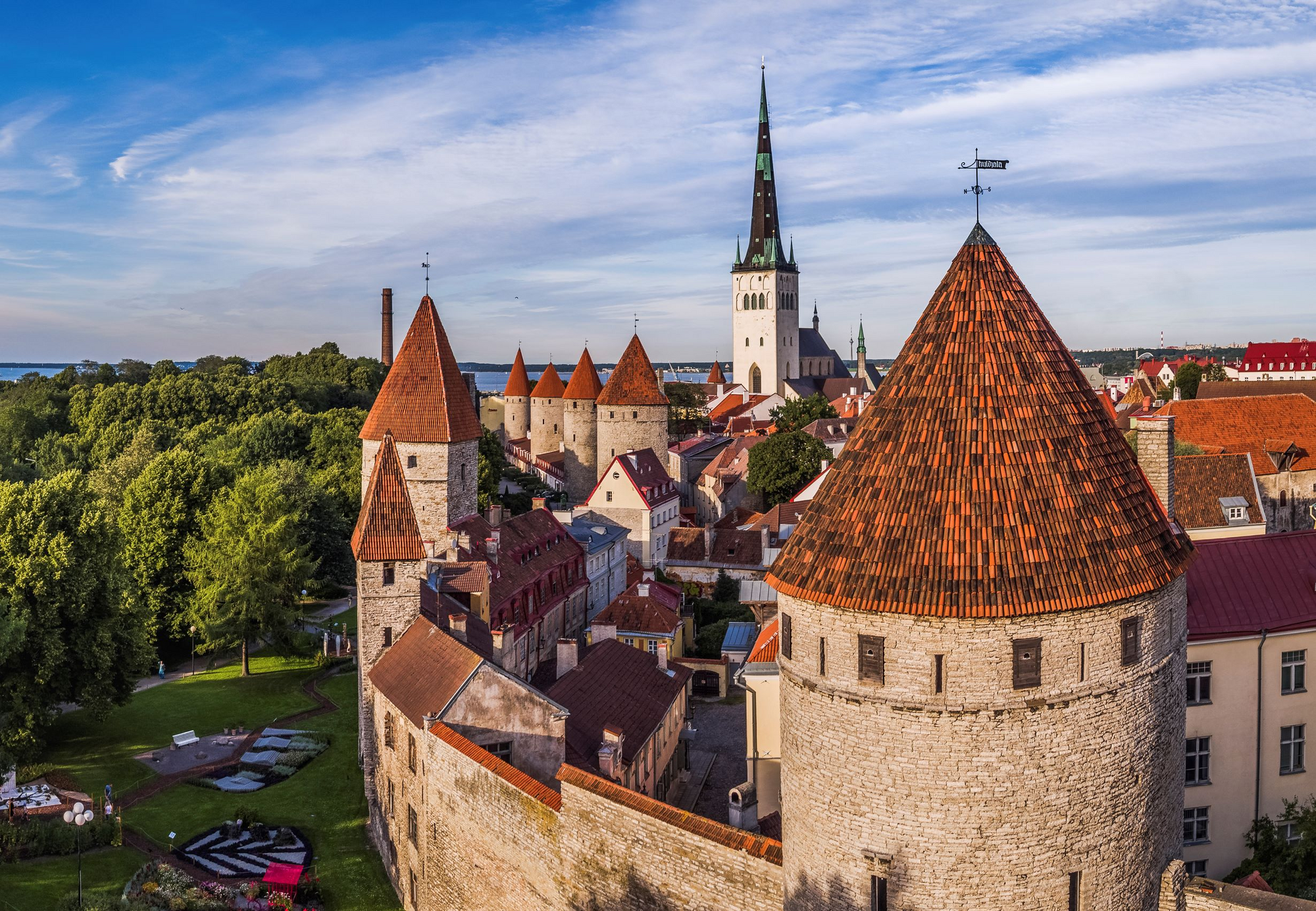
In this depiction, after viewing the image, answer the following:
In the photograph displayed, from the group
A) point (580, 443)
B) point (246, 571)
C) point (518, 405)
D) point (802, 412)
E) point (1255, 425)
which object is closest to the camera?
point (246, 571)

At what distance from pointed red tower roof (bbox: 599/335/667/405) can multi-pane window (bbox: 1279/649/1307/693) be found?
48.7 meters

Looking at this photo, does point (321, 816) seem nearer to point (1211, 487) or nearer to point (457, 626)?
point (457, 626)

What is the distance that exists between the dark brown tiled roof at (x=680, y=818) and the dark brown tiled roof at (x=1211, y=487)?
85.8 feet

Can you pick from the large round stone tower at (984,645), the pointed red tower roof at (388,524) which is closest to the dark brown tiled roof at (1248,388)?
the pointed red tower roof at (388,524)

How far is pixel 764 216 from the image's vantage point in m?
112

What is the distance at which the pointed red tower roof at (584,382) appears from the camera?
244 feet

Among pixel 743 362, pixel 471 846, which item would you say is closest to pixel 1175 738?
pixel 471 846

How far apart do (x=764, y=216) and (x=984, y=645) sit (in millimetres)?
105033

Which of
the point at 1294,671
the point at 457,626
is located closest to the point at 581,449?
the point at 457,626

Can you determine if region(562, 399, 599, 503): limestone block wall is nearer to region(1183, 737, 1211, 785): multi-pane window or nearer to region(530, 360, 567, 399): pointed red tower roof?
region(530, 360, 567, 399): pointed red tower roof

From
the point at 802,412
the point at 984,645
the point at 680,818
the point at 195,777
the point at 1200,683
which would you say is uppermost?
the point at 802,412

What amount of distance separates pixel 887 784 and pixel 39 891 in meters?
20.0

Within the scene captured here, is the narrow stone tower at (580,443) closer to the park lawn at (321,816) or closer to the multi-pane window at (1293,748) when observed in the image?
the park lawn at (321,816)

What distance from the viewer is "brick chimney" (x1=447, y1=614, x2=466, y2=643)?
91.8ft
